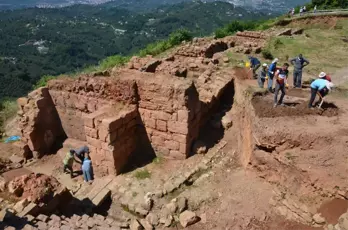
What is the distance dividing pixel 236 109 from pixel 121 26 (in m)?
123

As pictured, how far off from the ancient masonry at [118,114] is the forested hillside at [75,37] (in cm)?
4094

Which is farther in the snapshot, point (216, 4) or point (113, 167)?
point (216, 4)

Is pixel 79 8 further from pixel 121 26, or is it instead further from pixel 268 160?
pixel 268 160

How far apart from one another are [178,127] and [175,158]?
3.78 feet

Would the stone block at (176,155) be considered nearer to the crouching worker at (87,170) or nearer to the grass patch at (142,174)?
the grass patch at (142,174)

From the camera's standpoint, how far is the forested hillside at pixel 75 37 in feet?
239

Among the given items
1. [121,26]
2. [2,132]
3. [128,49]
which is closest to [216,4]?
[121,26]

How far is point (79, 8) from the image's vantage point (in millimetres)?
184750

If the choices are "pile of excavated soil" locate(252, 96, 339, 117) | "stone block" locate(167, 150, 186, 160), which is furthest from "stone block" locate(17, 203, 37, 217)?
"pile of excavated soil" locate(252, 96, 339, 117)

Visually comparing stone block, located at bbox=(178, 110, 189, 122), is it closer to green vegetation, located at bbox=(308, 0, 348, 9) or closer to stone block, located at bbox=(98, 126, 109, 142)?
stone block, located at bbox=(98, 126, 109, 142)

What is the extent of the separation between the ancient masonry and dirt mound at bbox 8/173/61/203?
205 centimetres

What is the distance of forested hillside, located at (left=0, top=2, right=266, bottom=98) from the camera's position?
7288 centimetres

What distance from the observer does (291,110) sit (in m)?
10.3

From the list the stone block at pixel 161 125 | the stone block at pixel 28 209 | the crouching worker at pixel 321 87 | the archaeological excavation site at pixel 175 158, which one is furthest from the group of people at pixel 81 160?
the crouching worker at pixel 321 87
